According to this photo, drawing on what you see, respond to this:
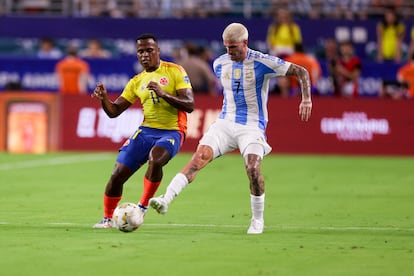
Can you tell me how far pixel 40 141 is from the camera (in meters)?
25.6

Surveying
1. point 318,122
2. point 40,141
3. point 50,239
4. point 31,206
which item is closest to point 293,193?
point 31,206

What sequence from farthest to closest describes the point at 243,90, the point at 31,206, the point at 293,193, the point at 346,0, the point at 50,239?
the point at 346,0 → the point at 293,193 → the point at 31,206 → the point at 243,90 → the point at 50,239

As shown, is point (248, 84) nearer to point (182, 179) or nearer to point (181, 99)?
point (181, 99)

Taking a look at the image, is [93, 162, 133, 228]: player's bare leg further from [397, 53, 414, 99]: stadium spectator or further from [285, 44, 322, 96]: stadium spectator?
[397, 53, 414, 99]: stadium spectator

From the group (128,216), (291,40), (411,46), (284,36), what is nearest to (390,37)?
(411,46)

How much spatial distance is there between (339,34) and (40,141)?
367 inches

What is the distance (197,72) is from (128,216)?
576 inches

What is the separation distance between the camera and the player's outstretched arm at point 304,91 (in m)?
11.7

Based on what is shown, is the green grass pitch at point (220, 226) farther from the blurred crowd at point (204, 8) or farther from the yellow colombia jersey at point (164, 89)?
the blurred crowd at point (204, 8)

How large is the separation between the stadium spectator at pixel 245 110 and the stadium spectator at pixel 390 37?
16954 mm

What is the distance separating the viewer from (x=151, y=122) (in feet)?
41.6

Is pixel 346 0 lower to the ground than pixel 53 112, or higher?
higher

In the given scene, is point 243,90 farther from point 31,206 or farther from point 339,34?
point 339,34

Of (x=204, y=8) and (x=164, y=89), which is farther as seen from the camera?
(x=204, y=8)
